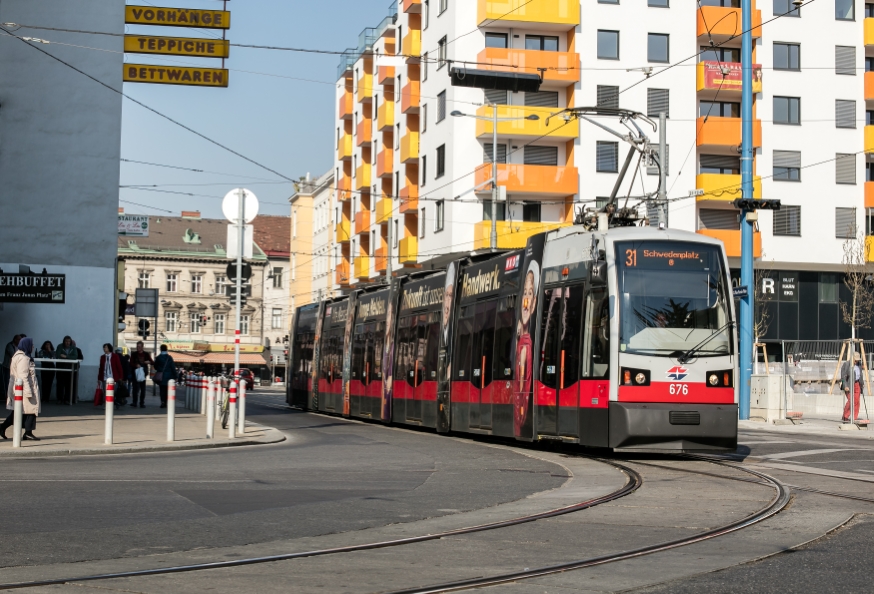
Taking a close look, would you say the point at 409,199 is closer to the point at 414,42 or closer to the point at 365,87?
the point at 414,42

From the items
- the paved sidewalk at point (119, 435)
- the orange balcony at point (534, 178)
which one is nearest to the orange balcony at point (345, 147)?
the orange balcony at point (534, 178)

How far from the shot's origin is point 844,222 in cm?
5609

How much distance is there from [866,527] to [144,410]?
2463cm

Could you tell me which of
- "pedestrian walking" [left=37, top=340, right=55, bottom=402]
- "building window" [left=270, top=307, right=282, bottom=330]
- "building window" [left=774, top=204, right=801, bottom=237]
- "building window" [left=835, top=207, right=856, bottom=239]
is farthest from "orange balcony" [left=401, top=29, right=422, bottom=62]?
"building window" [left=270, top=307, right=282, bottom=330]

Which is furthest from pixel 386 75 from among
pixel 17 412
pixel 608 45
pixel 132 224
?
pixel 17 412

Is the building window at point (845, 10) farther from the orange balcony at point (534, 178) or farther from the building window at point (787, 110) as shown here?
the orange balcony at point (534, 178)

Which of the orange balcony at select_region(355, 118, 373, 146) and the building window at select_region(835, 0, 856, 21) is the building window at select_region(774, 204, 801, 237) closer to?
the building window at select_region(835, 0, 856, 21)

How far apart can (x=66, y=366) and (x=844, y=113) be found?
37603 mm

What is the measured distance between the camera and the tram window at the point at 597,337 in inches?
686

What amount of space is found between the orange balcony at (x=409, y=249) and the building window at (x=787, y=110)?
17612 millimetres

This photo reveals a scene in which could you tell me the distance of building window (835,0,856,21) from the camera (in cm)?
5572

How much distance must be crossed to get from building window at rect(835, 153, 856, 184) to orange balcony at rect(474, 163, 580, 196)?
12324 mm

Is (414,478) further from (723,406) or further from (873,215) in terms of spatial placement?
(873,215)

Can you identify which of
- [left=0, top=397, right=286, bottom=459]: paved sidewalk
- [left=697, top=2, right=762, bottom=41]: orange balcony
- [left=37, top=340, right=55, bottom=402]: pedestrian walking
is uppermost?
[left=697, top=2, right=762, bottom=41]: orange balcony
